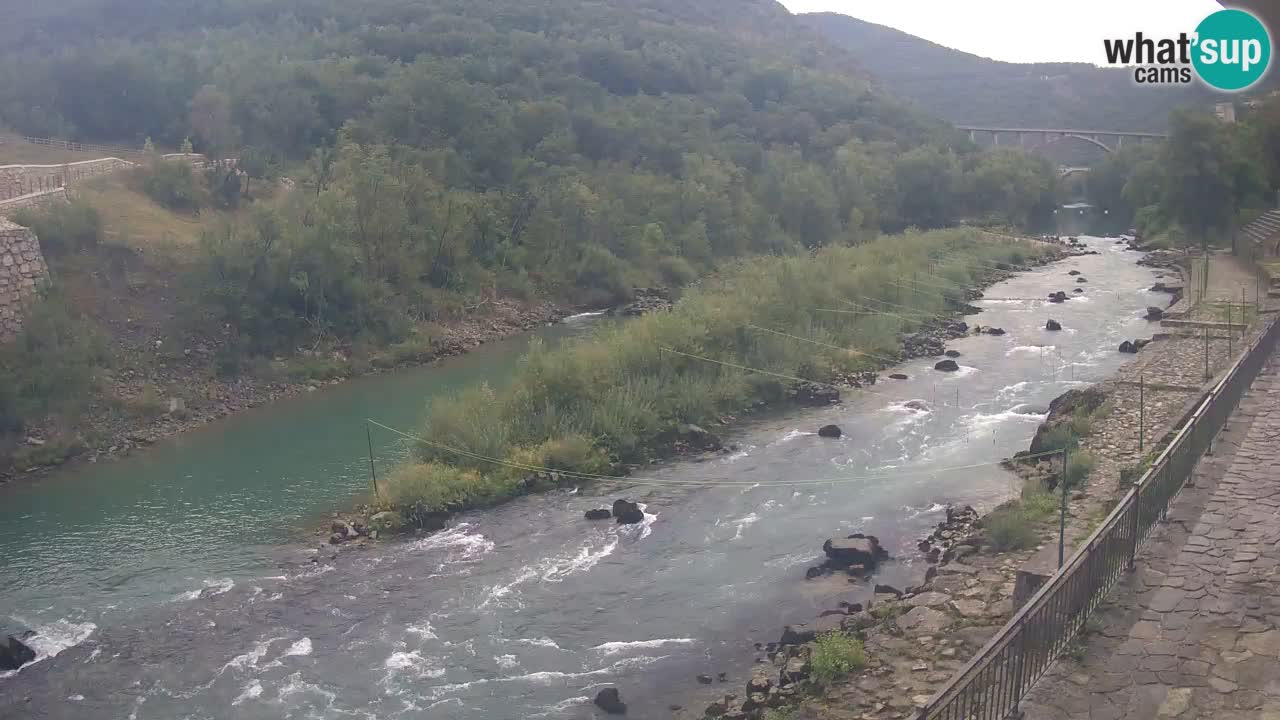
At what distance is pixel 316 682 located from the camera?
42.5 feet

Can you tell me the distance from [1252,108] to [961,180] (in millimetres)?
22587

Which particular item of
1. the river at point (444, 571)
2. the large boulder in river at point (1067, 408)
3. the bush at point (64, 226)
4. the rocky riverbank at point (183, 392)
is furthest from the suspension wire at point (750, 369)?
the bush at point (64, 226)

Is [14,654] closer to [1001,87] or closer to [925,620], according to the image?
[925,620]

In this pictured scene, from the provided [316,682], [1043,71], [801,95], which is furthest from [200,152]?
[1043,71]

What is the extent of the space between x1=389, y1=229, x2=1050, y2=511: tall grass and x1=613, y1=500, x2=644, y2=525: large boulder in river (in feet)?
7.62

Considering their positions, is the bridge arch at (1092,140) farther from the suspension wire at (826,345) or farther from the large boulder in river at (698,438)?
the large boulder in river at (698,438)

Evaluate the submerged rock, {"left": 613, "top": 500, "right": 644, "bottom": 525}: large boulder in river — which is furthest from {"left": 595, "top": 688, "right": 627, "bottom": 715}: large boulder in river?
the submerged rock

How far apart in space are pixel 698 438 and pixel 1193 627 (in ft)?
47.6

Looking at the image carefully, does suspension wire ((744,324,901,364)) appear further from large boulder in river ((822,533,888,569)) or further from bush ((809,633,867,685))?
bush ((809,633,867,685))

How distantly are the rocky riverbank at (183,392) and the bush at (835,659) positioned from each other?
18322 mm

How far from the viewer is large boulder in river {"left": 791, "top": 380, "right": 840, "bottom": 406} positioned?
83.6 feet

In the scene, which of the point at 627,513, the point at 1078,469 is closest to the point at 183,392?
the point at 627,513

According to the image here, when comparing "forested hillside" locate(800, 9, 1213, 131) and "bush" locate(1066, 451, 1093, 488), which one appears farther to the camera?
"forested hillside" locate(800, 9, 1213, 131)

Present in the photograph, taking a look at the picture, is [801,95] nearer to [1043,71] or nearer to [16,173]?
[1043,71]
